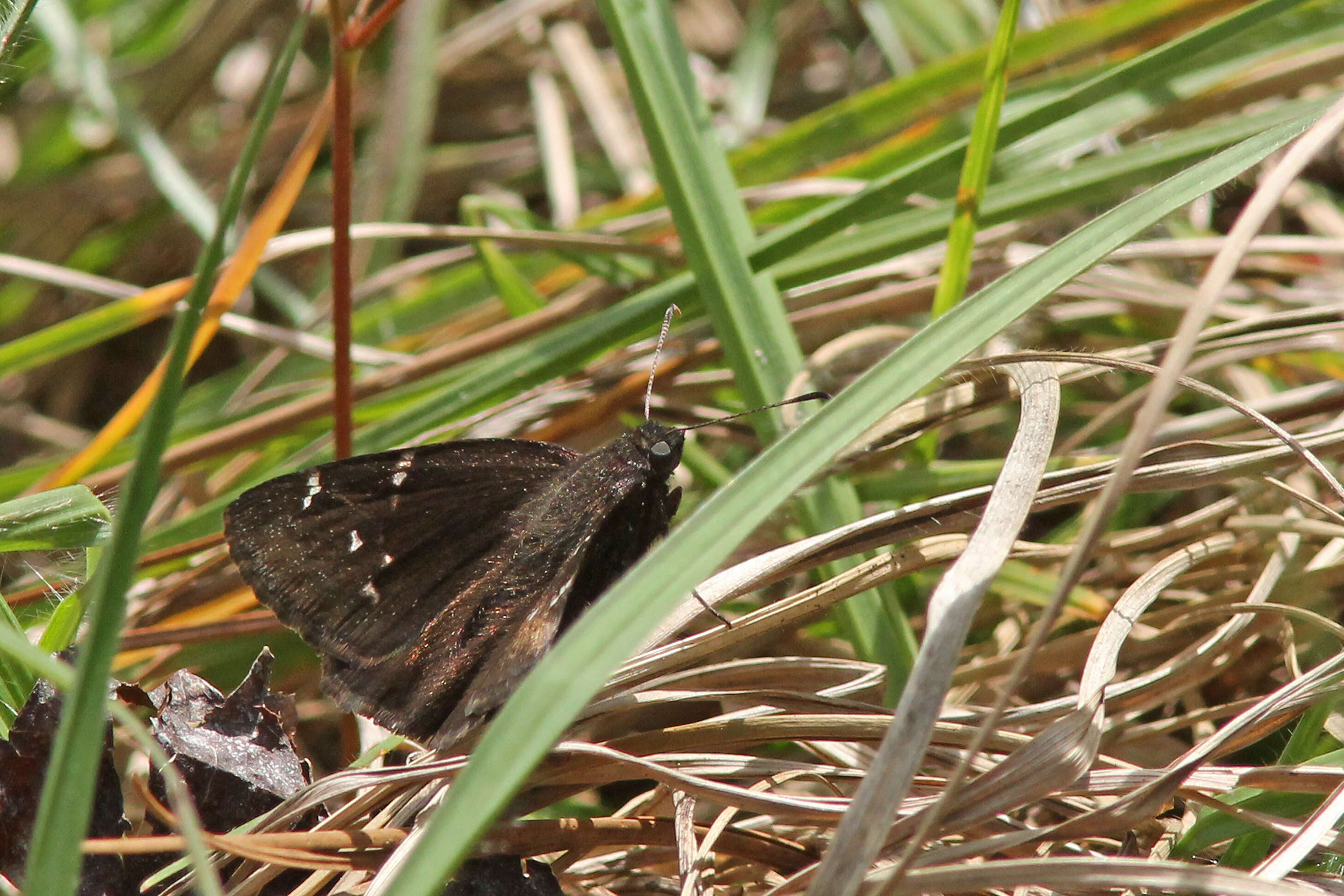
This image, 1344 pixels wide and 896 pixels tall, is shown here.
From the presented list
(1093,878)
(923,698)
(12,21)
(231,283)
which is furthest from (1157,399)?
(231,283)

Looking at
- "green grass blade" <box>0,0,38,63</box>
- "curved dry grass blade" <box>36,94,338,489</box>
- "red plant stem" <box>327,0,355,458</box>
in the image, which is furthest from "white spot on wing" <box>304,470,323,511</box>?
"green grass blade" <box>0,0,38,63</box>

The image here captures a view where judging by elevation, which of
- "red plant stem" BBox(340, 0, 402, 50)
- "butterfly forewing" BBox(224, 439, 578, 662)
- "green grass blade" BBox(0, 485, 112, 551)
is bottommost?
"butterfly forewing" BBox(224, 439, 578, 662)

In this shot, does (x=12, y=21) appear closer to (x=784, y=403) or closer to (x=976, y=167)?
(x=784, y=403)


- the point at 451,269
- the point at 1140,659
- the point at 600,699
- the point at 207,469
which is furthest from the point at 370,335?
the point at 1140,659

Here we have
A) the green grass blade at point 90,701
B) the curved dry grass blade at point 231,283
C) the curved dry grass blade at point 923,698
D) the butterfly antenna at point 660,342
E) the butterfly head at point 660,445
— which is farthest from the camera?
the curved dry grass blade at point 231,283

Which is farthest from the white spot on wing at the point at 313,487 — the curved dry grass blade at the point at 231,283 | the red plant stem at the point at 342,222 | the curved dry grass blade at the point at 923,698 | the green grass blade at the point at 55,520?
the curved dry grass blade at the point at 923,698

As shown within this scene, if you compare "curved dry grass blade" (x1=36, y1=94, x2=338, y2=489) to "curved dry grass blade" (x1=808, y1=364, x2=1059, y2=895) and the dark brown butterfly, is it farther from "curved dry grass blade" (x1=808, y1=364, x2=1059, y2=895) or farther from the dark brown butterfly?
"curved dry grass blade" (x1=808, y1=364, x2=1059, y2=895)

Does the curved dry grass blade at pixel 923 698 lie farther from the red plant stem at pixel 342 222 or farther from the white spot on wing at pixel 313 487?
the red plant stem at pixel 342 222
